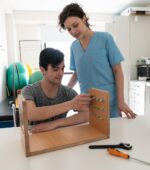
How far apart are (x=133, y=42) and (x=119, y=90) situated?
299cm

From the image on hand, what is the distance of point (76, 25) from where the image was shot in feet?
4.42

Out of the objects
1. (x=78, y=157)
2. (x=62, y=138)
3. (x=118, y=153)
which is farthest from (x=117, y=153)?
(x=62, y=138)

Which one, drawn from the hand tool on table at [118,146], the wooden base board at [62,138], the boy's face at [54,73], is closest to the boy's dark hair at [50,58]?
the boy's face at [54,73]

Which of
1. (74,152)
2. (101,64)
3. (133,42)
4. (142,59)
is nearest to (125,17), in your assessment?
(133,42)

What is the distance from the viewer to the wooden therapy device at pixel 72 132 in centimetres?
77

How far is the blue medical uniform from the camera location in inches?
56.2

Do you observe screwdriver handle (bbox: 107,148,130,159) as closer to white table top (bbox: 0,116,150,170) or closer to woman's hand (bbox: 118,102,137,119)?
white table top (bbox: 0,116,150,170)

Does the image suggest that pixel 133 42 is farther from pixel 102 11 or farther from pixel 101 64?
pixel 101 64

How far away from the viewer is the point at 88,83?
1.50m

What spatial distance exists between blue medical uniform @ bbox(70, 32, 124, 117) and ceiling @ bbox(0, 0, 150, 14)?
8.23ft

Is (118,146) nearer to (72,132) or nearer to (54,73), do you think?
(72,132)

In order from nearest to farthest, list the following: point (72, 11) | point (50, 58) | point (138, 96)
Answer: point (50, 58), point (72, 11), point (138, 96)

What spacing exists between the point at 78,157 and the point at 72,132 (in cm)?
23

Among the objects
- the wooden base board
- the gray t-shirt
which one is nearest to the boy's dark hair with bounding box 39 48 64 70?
the gray t-shirt
